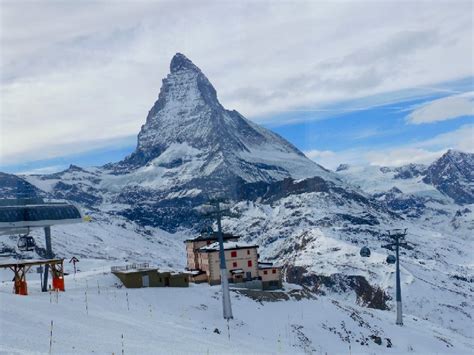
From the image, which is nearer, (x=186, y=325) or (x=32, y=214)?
(x=186, y=325)

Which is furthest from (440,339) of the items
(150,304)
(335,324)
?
(150,304)

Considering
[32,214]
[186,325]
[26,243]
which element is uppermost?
[32,214]

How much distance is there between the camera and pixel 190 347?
30.1m

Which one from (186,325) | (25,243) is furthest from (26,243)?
(186,325)

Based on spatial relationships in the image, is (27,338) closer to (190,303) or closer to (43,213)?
(190,303)

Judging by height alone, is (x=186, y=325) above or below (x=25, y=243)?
below

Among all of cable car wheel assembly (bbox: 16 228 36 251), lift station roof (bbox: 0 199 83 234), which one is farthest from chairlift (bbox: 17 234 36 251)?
lift station roof (bbox: 0 199 83 234)

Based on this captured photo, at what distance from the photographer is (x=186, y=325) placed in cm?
4128

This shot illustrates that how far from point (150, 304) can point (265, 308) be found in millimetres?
A: 14952

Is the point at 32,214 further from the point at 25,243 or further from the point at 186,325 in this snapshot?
the point at 186,325

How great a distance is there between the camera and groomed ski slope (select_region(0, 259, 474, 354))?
2775 centimetres

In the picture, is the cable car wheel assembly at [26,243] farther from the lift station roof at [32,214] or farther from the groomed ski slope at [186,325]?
the groomed ski slope at [186,325]

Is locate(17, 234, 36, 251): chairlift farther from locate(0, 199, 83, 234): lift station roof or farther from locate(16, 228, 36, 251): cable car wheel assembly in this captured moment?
locate(0, 199, 83, 234): lift station roof

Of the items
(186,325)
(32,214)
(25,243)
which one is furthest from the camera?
(25,243)
